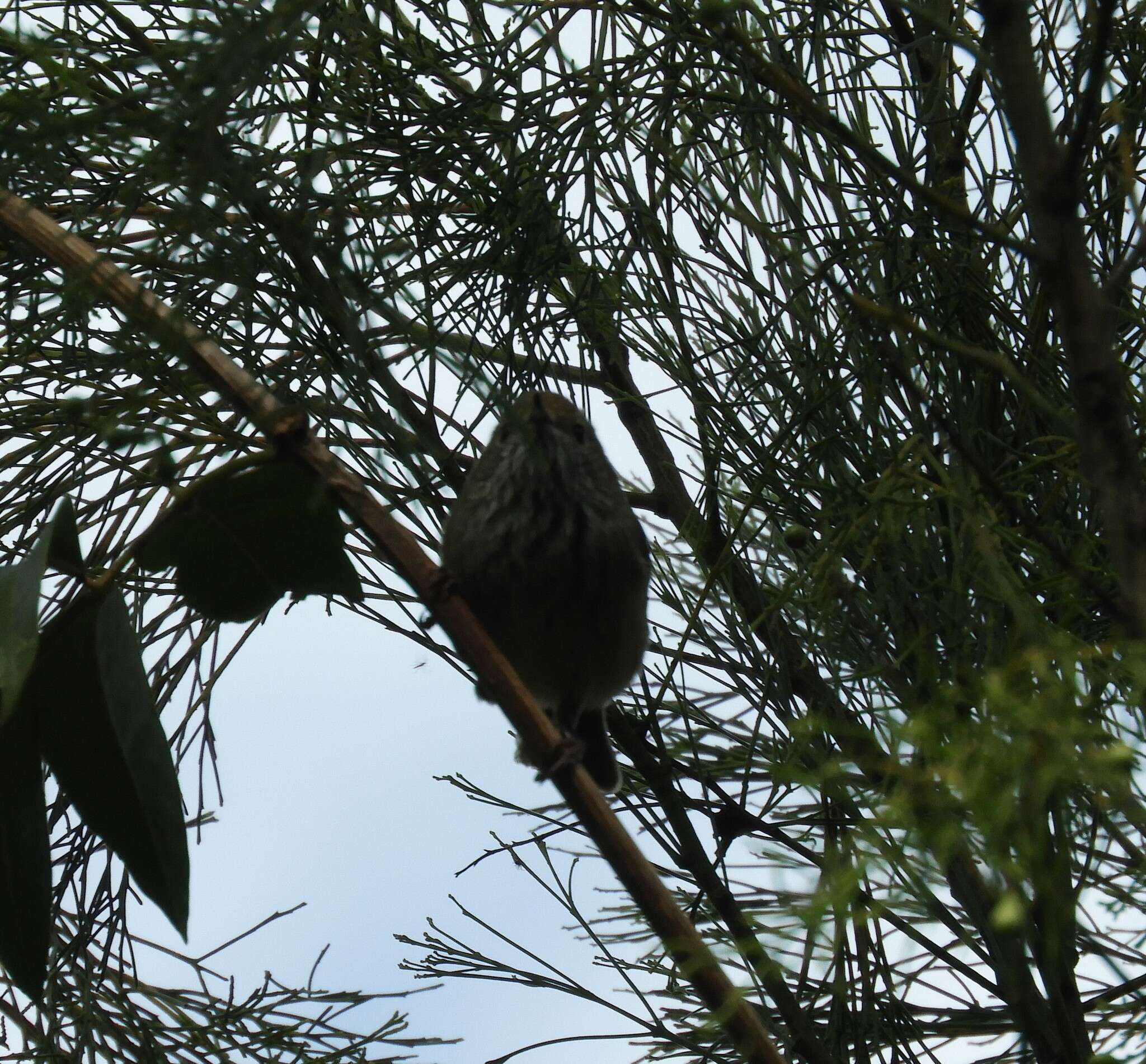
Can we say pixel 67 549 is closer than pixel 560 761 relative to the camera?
No

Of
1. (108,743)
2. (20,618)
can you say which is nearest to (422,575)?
(20,618)

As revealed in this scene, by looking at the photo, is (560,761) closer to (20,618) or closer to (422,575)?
(422,575)

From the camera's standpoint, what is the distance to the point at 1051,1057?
1774mm

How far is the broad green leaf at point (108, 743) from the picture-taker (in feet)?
4.94

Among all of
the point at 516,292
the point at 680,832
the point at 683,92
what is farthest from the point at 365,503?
the point at 683,92

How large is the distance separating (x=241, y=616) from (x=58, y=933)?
3.99 feet

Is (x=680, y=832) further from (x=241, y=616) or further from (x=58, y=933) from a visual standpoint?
(x=58, y=933)

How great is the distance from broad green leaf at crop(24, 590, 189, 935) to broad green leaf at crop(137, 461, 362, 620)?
11cm

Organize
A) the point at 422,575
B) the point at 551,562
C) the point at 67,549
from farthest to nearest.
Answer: the point at 551,562 < the point at 67,549 < the point at 422,575

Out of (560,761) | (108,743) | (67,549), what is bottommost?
(560,761)

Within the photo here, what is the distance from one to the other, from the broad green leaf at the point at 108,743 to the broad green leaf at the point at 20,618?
4.7 inches

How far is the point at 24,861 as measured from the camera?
153cm

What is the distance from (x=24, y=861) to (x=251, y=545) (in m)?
0.47

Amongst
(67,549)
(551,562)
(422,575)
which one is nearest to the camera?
(422,575)
